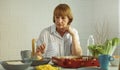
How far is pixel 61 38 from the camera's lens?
2512 millimetres

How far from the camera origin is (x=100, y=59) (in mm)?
1622

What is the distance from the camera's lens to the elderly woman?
2.42m

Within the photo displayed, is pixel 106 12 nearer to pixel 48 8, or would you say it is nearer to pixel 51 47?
pixel 48 8

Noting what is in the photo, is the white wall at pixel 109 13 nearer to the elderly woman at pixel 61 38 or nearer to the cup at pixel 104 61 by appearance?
the elderly woman at pixel 61 38

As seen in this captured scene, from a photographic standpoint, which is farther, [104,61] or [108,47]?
[108,47]

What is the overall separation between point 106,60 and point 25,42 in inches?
83.9

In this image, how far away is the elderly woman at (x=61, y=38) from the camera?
2422mm

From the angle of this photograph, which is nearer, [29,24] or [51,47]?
[51,47]

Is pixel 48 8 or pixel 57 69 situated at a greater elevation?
pixel 48 8

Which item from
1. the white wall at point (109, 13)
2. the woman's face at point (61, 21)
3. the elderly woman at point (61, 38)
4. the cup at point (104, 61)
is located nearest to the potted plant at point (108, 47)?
the cup at point (104, 61)

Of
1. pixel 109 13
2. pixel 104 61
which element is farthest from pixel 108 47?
pixel 109 13

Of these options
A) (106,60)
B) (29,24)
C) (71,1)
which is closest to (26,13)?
(29,24)

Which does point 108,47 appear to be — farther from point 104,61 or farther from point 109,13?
point 109,13

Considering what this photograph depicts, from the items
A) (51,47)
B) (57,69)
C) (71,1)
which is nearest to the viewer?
(57,69)
